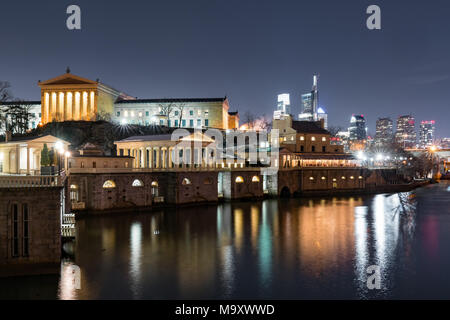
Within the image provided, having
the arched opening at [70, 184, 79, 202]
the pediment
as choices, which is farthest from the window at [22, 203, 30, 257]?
the pediment

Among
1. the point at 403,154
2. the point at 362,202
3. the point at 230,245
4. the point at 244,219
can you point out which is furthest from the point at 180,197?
the point at 403,154

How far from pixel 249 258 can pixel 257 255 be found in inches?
51.6

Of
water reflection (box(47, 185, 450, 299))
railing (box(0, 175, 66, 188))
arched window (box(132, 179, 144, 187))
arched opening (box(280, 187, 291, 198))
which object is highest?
railing (box(0, 175, 66, 188))

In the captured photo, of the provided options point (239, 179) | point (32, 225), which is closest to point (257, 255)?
point (32, 225)

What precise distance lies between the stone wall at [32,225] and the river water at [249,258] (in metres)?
1.47

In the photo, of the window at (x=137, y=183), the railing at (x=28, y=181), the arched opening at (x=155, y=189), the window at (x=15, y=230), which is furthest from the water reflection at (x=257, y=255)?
the railing at (x=28, y=181)

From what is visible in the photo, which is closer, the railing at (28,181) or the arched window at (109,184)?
the railing at (28,181)

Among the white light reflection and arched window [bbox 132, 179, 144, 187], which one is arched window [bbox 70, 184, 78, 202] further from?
the white light reflection

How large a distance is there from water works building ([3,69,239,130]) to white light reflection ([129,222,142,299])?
240 feet

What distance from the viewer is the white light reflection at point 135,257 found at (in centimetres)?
2666

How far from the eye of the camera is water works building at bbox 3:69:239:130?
362 ft

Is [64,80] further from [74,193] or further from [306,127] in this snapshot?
[306,127]

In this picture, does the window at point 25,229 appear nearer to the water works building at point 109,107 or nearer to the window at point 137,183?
the window at point 137,183

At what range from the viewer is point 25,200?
25.6 m
